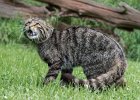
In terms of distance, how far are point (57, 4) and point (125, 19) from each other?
1.77m

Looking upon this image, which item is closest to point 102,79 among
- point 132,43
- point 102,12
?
point 102,12

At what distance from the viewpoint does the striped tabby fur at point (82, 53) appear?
22.3 feet

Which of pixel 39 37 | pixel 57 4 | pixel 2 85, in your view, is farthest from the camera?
pixel 57 4

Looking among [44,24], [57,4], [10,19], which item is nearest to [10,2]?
[10,19]

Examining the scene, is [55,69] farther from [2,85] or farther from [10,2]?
[10,2]

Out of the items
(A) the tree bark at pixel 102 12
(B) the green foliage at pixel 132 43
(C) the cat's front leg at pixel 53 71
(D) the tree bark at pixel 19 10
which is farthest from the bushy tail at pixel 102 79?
(B) the green foliage at pixel 132 43

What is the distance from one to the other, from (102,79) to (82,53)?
1.80 ft

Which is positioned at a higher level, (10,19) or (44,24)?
(44,24)

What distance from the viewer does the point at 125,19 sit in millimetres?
12320

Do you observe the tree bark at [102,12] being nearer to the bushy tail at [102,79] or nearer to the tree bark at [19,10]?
the tree bark at [19,10]

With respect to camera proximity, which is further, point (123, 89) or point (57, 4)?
point (57, 4)

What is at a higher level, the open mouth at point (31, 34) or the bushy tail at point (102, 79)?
the open mouth at point (31, 34)

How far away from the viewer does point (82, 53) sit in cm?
696

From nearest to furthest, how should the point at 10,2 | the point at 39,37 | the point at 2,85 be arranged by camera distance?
the point at 2,85, the point at 39,37, the point at 10,2
